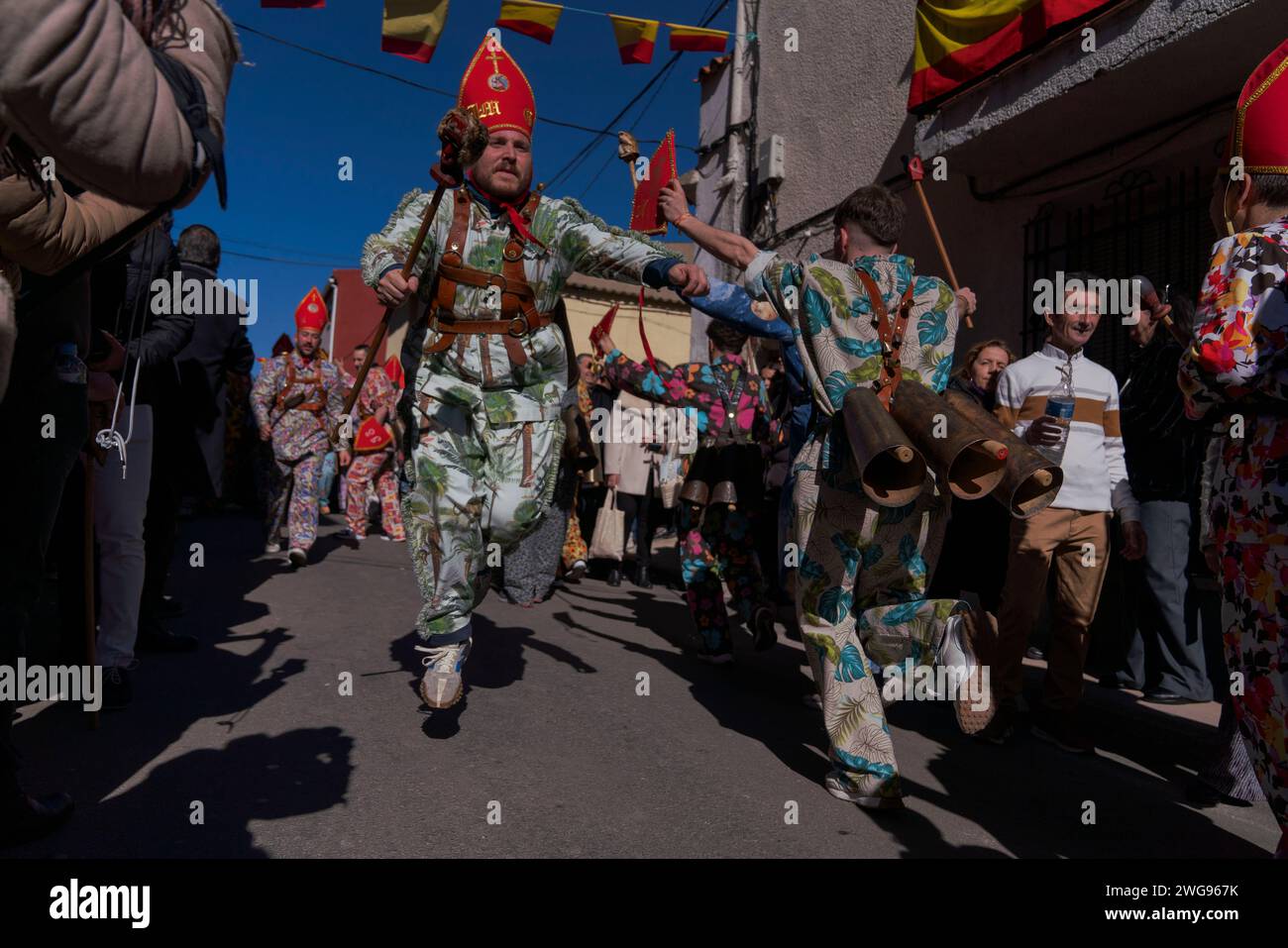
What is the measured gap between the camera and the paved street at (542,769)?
8.39 ft

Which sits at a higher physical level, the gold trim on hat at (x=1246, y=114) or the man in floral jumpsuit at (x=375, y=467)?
the gold trim on hat at (x=1246, y=114)

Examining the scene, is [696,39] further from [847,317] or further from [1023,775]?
[1023,775]

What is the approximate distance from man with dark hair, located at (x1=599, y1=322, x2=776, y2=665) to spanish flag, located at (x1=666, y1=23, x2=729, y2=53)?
6.19 metres

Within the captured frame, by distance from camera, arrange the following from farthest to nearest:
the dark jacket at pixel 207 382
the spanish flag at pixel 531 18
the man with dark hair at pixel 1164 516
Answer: the spanish flag at pixel 531 18
the dark jacket at pixel 207 382
the man with dark hair at pixel 1164 516

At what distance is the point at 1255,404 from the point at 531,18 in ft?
28.2

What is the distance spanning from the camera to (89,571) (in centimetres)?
309

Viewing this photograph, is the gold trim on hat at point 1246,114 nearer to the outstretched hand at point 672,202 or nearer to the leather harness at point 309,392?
the outstretched hand at point 672,202

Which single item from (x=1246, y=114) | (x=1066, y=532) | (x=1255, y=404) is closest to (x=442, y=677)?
(x=1255, y=404)

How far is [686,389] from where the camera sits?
5.41 meters

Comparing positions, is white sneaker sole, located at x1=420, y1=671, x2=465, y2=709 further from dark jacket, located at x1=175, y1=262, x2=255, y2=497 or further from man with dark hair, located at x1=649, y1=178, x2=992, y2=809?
dark jacket, located at x1=175, y1=262, x2=255, y2=497

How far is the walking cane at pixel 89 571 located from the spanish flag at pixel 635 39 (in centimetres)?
815

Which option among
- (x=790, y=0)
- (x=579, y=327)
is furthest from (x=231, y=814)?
(x=579, y=327)

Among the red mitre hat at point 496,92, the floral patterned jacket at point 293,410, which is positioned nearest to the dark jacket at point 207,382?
the red mitre hat at point 496,92
